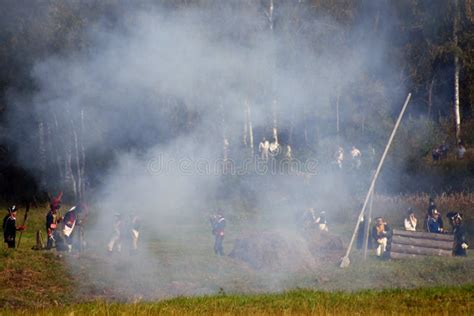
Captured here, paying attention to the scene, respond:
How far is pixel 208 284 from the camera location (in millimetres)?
20953

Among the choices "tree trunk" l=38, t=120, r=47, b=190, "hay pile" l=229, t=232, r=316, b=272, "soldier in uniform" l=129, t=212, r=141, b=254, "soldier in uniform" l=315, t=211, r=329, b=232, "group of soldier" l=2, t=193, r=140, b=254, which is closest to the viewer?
"hay pile" l=229, t=232, r=316, b=272

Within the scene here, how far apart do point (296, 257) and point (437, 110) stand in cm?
2905

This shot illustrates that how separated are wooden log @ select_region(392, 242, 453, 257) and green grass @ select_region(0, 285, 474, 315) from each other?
7038 millimetres

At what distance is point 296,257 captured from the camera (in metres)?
23.4

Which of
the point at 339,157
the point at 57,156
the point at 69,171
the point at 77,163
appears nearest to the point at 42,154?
the point at 57,156

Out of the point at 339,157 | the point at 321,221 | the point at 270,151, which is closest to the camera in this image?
the point at 321,221

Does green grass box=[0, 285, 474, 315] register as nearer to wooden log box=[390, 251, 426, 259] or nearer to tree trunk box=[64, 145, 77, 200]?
wooden log box=[390, 251, 426, 259]

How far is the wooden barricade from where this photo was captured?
83.9 feet

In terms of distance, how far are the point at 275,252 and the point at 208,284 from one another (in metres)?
3.07

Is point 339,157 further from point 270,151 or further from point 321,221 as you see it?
point 321,221

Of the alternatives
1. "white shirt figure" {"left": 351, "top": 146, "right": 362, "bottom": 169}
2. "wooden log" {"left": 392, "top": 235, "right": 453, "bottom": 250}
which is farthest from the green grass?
"white shirt figure" {"left": 351, "top": 146, "right": 362, "bottom": 169}

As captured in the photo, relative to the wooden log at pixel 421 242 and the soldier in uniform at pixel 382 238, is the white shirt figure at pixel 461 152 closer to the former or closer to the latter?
the soldier in uniform at pixel 382 238

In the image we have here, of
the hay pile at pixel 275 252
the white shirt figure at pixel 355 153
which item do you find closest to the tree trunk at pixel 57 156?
the white shirt figure at pixel 355 153

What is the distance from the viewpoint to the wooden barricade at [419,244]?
83.9 feet
